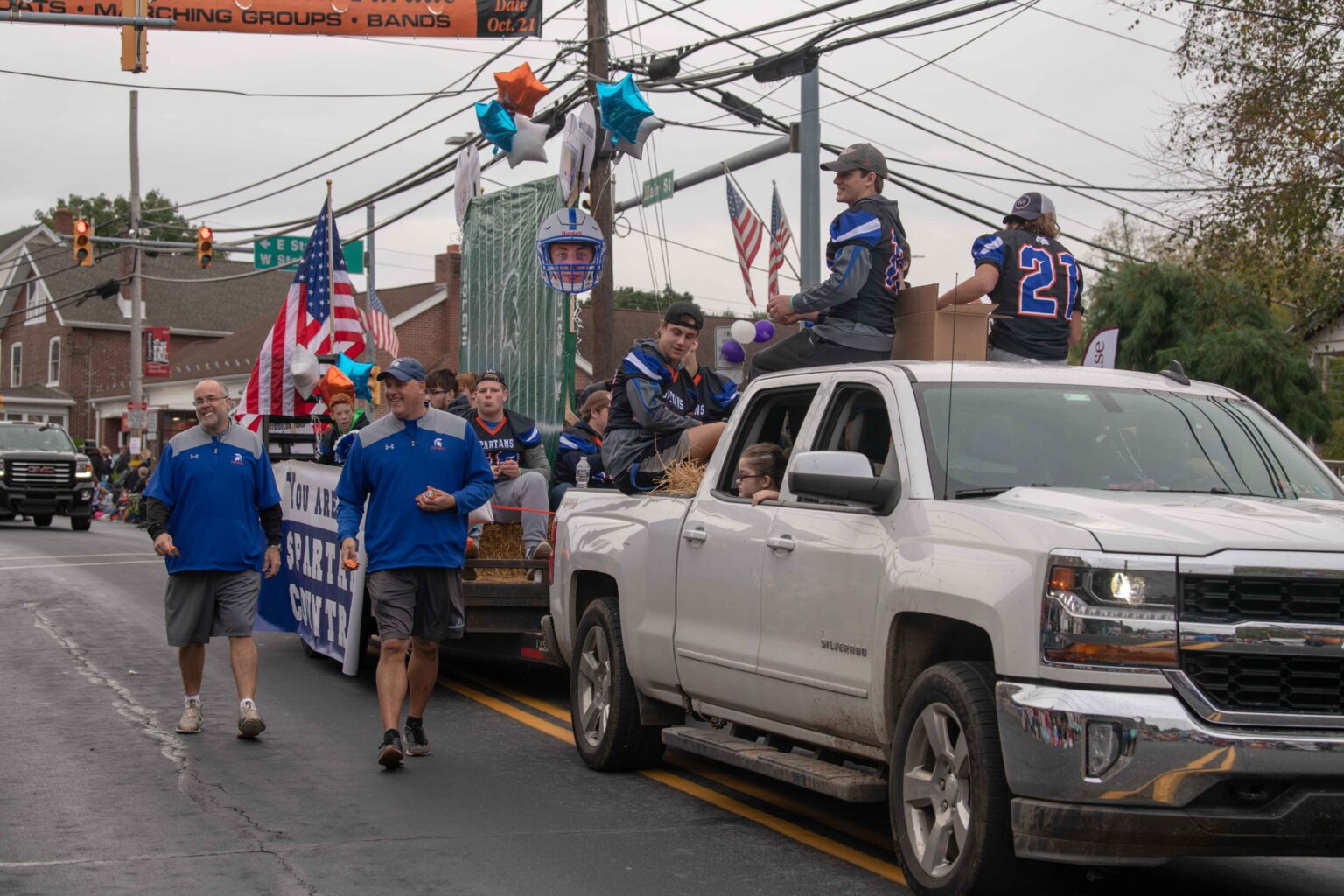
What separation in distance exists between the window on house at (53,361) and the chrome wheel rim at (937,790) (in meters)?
67.3

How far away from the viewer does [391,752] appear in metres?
8.09

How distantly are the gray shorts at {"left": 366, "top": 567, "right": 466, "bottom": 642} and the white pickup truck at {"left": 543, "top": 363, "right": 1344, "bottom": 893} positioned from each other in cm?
100

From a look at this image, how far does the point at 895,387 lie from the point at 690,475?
1.99 m

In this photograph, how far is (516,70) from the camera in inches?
635

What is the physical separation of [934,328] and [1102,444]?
6.15 feet

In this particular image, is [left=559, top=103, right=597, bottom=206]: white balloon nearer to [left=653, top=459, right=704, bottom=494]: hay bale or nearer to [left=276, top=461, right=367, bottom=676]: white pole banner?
[left=276, top=461, right=367, bottom=676]: white pole banner

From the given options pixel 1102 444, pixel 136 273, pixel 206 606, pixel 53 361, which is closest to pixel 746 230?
pixel 206 606

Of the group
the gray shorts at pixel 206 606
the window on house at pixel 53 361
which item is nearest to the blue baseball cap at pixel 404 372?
the gray shorts at pixel 206 606

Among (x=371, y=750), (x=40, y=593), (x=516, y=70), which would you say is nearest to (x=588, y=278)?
(x=516, y=70)

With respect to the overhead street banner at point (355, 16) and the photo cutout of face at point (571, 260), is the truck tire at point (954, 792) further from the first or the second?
the overhead street banner at point (355, 16)

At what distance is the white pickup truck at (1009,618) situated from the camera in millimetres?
4828

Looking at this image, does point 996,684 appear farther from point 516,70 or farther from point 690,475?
point 516,70

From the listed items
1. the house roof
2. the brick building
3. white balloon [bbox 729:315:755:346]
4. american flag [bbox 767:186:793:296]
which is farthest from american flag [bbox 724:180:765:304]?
the brick building

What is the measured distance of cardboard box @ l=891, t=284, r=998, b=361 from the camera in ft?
25.5
